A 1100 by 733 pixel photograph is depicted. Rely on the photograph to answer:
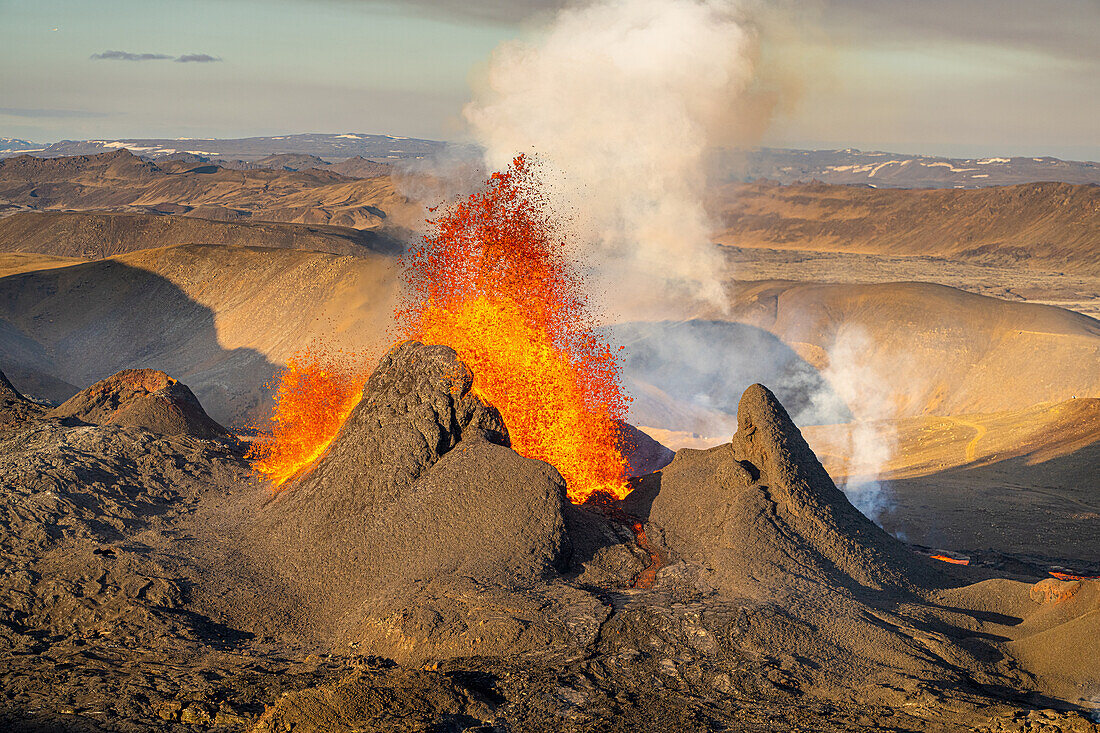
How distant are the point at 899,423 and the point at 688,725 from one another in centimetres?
3287

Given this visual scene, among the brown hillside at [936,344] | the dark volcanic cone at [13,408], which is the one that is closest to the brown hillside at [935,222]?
the brown hillside at [936,344]

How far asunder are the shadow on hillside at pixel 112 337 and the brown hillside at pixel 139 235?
22.4 metres

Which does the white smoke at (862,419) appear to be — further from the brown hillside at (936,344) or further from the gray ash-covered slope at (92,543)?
the gray ash-covered slope at (92,543)

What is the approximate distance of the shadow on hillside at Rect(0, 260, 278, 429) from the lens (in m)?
45.2

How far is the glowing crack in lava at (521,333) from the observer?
21.4 m

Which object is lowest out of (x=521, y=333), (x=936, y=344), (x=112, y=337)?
(x=112, y=337)

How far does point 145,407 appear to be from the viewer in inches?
1069

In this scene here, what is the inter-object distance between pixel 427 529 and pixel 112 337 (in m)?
45.4

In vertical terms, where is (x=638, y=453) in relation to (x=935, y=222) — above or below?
below

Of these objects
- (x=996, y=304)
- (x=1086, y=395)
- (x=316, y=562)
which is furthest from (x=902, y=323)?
(x=316, y=562)

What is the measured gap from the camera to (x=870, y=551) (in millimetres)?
17047

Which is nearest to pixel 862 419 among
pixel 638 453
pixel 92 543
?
pixel 638 453

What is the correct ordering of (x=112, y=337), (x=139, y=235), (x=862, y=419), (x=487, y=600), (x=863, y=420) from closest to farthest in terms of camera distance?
(x=487, y=600)
(x=863, y=420)
(x=862, y=419)
(x=112, y=337)
(x=139, y=235)

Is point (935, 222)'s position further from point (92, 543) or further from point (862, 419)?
point (92, 543)
